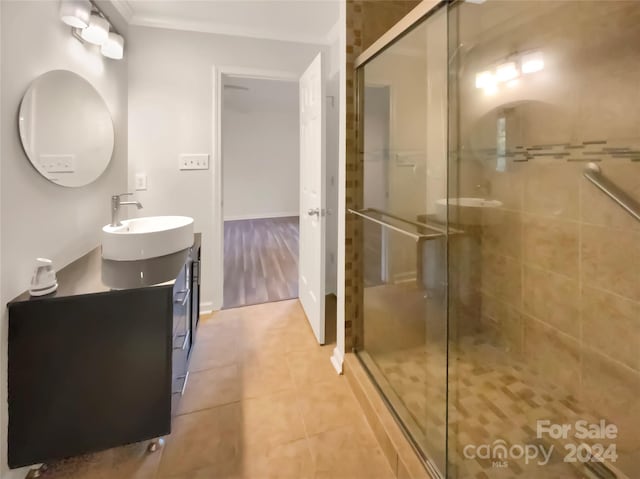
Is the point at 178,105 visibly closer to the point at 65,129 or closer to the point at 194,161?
the point at 194,161

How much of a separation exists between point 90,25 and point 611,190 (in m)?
2.62

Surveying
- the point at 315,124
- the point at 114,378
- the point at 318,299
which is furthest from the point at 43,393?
the point at 315,124

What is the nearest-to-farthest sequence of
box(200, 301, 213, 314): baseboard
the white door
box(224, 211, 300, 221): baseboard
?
the white door
box(200, 301, 213, 314): baseboard
box(224, 211, 300, 221): baseboard

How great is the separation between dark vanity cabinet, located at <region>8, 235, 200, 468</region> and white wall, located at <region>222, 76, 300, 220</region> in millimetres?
5985

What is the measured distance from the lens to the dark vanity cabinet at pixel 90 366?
120 cm

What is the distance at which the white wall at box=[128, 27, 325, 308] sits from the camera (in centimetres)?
245

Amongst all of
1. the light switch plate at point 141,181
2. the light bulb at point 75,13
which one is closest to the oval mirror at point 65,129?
the light bulb at point 75,13

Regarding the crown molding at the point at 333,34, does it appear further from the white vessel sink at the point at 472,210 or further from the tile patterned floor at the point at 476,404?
the tile patterned floor at the point at 476,404

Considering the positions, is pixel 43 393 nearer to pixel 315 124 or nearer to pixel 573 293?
pixel 315 124

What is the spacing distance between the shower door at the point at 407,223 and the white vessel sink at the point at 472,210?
0.19 m

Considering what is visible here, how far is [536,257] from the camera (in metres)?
1.83

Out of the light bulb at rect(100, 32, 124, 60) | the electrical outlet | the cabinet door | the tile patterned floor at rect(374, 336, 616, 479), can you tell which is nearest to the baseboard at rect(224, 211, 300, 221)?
the light bulb at rect(100, 32, 124, 60)

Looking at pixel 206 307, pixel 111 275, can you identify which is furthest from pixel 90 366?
pixel 206 307

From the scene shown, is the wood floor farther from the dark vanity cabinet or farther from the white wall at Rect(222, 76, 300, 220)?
the dark vanity cabinet
